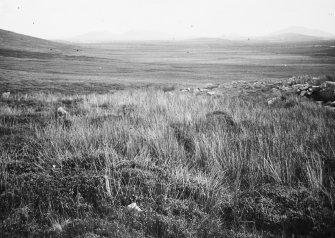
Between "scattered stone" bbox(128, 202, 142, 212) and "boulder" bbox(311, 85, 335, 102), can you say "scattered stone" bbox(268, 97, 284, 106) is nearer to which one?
"boulder" bbox(311, 85, 335, 102)

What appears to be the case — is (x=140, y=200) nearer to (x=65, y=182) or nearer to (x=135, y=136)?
(x=65, y=182)

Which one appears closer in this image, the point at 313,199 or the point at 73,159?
the point at 313,199

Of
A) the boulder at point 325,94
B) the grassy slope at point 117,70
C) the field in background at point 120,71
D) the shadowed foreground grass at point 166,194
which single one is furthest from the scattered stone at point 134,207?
the grassy slope at point 117,70

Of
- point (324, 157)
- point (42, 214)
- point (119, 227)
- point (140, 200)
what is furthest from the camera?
point (324, 157)

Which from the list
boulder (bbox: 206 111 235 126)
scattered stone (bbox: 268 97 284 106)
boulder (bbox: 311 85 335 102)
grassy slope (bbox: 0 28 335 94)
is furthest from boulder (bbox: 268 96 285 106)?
grassy slope (bbox: 0 28 335 94)

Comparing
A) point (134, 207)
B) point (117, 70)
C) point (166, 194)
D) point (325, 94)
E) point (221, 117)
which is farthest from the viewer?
point (117, 70)

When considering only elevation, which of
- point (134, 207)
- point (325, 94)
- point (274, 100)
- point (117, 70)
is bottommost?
point (134, 207)

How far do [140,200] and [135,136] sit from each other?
7.84 ft

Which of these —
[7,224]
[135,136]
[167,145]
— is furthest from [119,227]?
[135,136]

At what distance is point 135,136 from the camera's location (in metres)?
5.64

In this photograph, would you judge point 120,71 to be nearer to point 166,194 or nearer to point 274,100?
point 274,100

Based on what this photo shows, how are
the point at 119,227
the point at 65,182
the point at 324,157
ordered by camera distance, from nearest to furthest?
the point at 119,227 → the point at 65,182 → the point at 324,157

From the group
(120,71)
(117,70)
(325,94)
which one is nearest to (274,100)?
(325,94)

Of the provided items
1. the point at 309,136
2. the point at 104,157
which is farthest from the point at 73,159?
the point at 309,136
